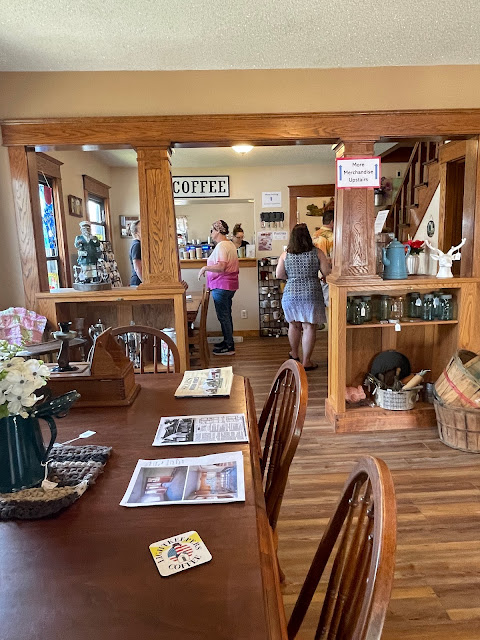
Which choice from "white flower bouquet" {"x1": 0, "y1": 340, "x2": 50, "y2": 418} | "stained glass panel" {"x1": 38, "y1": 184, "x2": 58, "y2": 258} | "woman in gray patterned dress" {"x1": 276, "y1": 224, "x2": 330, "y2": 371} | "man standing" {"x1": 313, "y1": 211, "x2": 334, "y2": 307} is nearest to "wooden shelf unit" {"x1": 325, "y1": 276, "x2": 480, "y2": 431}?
"woman in gray patterned dress" {"x1": 276, "y1": 224, "x2": 330, "y2": 371}

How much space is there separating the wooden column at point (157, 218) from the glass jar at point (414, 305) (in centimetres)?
164

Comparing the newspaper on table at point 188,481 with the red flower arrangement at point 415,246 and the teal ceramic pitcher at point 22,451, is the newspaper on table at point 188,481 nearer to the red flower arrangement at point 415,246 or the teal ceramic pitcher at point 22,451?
the teal ceramic pitcher at point 22,451

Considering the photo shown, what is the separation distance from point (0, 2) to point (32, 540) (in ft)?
7.24

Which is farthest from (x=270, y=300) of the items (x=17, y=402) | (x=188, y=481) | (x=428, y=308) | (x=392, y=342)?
(x=17, y=402)

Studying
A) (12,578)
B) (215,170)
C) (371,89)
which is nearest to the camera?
(12,578)

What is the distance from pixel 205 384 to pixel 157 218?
1464 mm

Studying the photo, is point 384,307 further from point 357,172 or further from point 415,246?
point 357,172

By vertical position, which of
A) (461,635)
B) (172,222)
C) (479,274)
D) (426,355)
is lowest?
(461,635)

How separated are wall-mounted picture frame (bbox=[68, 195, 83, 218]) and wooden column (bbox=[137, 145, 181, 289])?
1.88 metres

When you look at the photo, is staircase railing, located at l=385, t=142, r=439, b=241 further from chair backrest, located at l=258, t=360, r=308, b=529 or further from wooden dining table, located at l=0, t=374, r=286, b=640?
wooden dining table, located at l=0, t=374, r=286, b=640

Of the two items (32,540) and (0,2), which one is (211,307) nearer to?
(0,2)

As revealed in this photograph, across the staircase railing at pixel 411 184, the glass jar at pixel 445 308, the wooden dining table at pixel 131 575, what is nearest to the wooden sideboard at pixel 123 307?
the glass jar at pixel 445 308

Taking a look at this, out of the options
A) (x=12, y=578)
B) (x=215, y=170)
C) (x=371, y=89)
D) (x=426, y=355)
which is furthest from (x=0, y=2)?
(x=215, y=170)

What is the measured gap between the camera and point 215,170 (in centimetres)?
591
